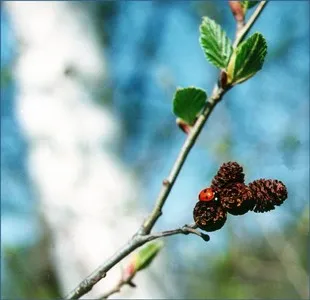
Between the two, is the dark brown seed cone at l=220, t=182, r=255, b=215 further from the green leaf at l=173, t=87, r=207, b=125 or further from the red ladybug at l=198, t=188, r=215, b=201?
the green leaf at l=173, t=87, r=207, b=125

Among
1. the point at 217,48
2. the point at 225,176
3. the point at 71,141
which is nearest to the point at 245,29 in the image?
the point at 217,48

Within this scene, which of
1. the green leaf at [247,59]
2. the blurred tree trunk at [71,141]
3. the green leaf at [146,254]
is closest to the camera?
the green leaf at [247,59]

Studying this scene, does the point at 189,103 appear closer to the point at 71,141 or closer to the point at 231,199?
the point at 231,199

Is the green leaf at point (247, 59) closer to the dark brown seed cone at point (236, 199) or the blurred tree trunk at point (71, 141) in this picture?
the dark brown seed cone at point (236, 199)

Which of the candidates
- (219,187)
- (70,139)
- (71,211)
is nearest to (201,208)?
(219,187)

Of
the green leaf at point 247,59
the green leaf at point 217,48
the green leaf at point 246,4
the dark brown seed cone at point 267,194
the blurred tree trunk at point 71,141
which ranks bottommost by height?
the dark brown seed cone at point 267,194

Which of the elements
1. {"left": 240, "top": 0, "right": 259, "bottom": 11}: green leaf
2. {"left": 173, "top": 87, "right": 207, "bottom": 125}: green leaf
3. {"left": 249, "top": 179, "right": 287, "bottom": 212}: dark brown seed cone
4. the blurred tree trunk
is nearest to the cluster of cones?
{"left": 249, "top": 179, "right": 287, "bottom": 212}: dark brown seed cone

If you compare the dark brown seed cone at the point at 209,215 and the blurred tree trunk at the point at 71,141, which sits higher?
the blurred tree trunk at the point at 71,141

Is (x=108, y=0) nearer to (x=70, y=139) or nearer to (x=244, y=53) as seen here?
(x=70, y=139)

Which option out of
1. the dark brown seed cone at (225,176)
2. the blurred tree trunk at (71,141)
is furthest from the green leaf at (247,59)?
the blurred tree trunk at (71,141)
